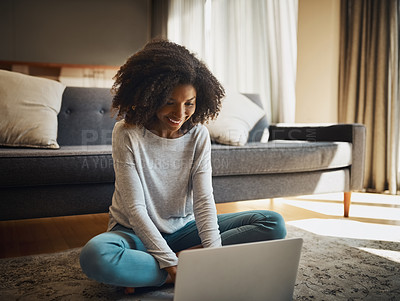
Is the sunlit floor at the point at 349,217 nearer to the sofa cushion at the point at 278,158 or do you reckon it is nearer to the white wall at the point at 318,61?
the sofa cushion at the point at 278,158

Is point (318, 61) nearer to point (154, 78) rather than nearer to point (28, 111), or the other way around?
point (28, 111)

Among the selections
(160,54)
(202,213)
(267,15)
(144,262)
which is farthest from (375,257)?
(267,15)

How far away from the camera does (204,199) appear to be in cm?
115

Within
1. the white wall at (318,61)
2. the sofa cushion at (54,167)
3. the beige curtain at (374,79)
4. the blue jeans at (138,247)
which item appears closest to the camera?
the blue jeans at (138,247)

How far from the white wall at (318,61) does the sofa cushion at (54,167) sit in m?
2.35

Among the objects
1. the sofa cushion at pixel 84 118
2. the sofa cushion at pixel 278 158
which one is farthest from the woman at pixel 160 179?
the sofa cushion at pixel 84 118

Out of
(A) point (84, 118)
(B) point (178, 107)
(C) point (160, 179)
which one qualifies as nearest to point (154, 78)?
(B) point (178, 107)

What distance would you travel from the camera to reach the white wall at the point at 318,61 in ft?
11.0

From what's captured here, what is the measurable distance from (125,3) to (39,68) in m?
1.50

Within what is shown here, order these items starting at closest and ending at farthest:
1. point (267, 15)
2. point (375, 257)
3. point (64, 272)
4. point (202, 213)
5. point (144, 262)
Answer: point (144, 262) → point (202, 213) → point (64, 272) → point (375, 257) → point (267, 15)

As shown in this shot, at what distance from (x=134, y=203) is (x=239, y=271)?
35cm

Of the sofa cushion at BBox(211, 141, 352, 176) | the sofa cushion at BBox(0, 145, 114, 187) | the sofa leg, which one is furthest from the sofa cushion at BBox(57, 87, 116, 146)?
the sofa leg

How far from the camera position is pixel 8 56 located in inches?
186

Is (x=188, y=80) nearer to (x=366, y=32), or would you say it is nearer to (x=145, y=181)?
(x=145, y=181)
